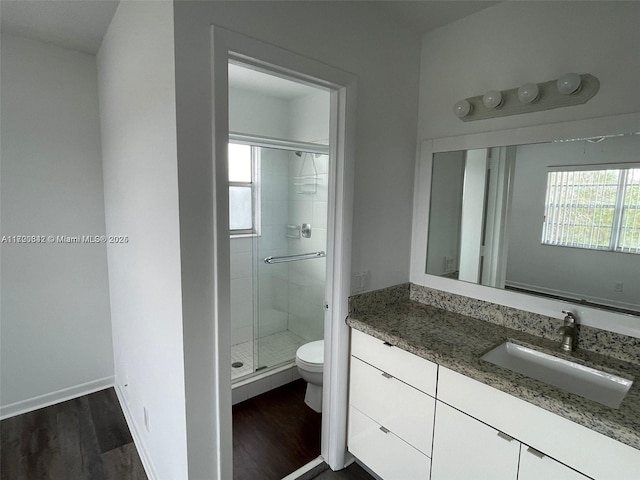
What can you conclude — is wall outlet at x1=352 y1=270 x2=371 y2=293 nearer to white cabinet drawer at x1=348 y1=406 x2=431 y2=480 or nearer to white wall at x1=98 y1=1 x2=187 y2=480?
white cabinet drawer at x1=348 y1=406 x2=431 y2=480

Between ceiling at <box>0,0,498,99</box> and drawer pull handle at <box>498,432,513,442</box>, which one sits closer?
drawer pull handle at <box>498,432,513,442</box>

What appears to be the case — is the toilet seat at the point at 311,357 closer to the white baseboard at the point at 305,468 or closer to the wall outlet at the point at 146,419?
the white baseboard at the point at 305,468

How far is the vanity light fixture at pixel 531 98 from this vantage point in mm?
1412

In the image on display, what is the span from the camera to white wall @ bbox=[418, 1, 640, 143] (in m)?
1.35

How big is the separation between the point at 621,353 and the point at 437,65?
1.68 metres

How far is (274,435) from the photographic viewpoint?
218 centimetres

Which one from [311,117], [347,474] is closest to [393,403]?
[347,474]

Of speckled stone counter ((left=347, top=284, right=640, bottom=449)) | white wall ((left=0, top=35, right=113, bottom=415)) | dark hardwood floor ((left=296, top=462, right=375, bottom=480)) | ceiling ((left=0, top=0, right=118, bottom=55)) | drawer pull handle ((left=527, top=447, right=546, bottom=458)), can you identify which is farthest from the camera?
white wall ((left=0, top=35, right=113, bottom=415))

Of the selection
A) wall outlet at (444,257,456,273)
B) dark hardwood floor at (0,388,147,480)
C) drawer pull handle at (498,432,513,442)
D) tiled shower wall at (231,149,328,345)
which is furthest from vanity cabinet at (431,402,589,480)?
tiled shower wall at (231,149,328,345)

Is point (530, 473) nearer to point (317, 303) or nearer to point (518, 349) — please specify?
point (518, 349)

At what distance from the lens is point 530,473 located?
1189 mm

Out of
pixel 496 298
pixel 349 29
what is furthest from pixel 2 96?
pixel 496 298

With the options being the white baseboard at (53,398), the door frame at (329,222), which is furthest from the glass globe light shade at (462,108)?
the white baseboard at (53,398)

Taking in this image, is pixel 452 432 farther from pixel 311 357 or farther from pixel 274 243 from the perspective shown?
pixel 274 243
